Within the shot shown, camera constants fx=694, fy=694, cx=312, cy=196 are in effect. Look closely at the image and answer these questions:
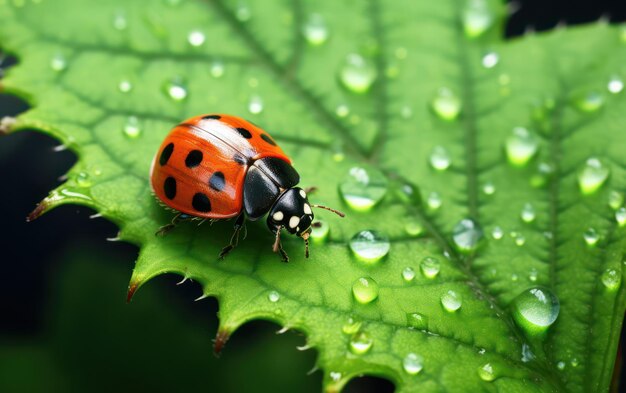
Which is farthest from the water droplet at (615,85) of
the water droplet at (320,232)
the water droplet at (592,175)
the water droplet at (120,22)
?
the water droplet at (120,22)

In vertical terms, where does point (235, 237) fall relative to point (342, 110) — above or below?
below

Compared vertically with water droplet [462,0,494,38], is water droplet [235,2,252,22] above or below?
below

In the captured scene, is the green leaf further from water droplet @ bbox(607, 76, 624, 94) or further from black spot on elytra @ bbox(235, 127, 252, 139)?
black spot on elytra @ bbox(235, 127, 252, 139)

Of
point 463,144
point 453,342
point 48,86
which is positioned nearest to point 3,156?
point 48,86

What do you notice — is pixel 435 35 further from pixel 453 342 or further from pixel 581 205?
pixel 453 342

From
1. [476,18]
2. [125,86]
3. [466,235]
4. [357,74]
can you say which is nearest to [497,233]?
[466,235]

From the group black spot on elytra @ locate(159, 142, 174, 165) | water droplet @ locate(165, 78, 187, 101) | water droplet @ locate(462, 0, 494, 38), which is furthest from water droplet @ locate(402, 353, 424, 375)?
water droplet @ locate(462, 0, 494, 38)

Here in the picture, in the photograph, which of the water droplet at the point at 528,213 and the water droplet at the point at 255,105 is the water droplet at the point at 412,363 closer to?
the water droplet at the point at 528,213

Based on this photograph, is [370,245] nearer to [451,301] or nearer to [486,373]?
[451,301]
